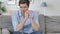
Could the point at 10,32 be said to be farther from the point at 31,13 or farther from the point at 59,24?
the point at 59,24

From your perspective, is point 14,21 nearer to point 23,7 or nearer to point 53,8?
point 23,7

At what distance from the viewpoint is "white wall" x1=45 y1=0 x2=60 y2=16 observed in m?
2.58

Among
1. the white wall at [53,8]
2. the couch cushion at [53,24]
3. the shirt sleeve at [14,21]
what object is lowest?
the couch cushion at [53,24]

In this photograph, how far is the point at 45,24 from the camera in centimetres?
247

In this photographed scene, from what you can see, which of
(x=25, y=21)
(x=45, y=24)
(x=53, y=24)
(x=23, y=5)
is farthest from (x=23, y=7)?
(x=53, y=24)

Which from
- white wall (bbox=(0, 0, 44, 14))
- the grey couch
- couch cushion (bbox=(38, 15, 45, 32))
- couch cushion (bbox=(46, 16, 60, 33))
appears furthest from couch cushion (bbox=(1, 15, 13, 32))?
couch cushion (bbox=(46, 16, 60, 33))

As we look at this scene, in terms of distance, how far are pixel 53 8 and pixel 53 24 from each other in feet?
1.09

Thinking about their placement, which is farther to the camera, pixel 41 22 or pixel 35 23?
pixel 41 22

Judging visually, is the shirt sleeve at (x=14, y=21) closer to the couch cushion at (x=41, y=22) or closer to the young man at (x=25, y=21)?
the young man at (x=25, y=21)

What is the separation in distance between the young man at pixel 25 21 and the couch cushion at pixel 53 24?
0.79 ft

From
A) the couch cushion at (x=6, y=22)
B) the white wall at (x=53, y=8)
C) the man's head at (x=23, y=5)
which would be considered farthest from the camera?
the white wall at (x=53, y=8)

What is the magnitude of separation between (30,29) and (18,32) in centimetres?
21

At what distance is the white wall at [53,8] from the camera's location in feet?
8.48

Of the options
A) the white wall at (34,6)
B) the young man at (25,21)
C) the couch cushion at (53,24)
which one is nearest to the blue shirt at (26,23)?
the young man at (25,21)
